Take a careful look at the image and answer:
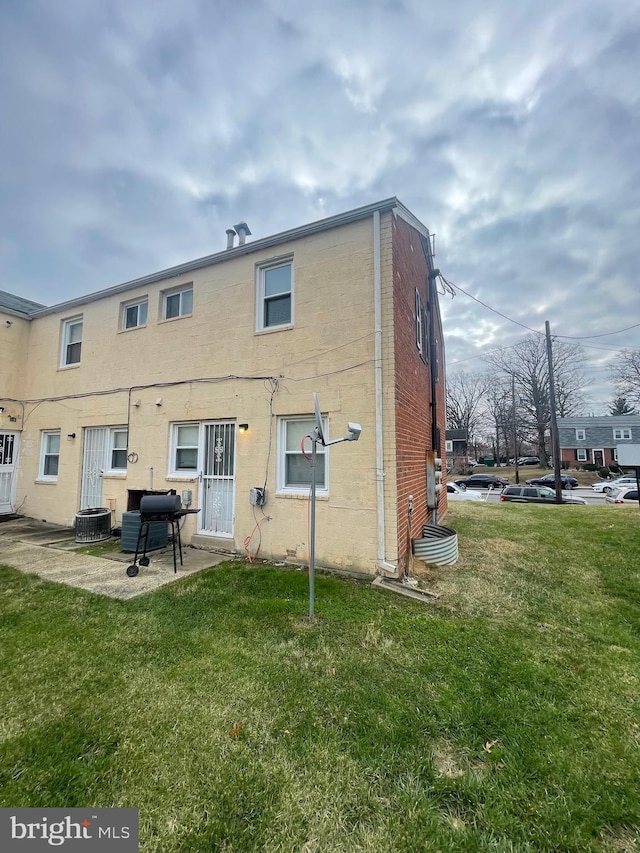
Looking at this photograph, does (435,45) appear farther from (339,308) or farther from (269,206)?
(269,206)

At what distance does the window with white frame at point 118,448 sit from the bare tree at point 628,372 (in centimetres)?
4766

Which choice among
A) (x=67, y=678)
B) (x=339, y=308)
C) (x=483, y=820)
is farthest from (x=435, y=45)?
(x=67, y=678)

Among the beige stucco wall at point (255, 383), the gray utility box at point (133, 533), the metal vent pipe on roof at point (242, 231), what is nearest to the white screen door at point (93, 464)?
the beige stucco wall at point (255, 383)

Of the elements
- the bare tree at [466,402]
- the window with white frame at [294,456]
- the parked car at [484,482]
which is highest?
the bare tree at [466,402]

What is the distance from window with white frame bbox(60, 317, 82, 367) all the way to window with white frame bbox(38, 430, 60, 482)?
2044 millimetres

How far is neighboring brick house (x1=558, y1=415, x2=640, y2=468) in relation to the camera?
1706 inches

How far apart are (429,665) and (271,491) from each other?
150 inches

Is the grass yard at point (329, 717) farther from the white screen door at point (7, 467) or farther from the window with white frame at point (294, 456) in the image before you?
the white screen door at point (7, 467)

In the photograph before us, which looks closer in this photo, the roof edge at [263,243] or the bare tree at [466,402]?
the roof edge at [263,243]

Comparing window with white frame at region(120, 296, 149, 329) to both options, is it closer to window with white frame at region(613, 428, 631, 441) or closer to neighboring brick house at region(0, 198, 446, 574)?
neighboring brick house at region(0, 198, 446, 574)

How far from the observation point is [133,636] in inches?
→ 144

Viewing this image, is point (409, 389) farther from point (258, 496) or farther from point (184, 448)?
point (184, 448)

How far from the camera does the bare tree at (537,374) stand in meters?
39.6

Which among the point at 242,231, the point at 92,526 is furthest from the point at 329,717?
the point at 242,231
